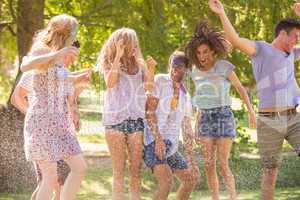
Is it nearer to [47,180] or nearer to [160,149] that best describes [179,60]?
[160,149]

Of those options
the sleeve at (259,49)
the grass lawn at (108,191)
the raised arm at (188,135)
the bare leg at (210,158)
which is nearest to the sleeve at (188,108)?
the raised arm at (188,135)

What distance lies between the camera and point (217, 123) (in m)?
7.65

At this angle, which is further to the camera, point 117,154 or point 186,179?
point 186,179

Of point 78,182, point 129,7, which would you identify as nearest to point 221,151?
point 78,182

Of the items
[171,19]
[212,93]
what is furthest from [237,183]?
[212,93]

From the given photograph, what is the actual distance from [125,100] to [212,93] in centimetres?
98

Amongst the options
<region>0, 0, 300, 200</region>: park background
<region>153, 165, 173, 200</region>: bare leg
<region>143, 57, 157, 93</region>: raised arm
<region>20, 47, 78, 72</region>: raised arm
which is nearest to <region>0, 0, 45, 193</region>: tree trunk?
<region>0, 0, 300, 200</region>: park background

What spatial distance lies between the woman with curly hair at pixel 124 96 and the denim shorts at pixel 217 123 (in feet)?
2.59

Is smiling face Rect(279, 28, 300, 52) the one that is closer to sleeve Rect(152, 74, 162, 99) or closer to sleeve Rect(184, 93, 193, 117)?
sleeve Rect(184, 93, 193, 117)

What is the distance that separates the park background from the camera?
428 inches

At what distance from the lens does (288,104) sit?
7344 mm

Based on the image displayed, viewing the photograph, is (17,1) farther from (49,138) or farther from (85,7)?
(49,138)

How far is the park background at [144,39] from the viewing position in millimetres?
10867

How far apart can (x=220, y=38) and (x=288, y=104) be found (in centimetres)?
94
